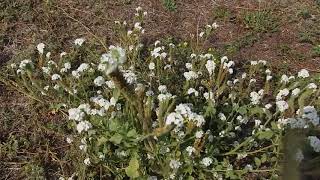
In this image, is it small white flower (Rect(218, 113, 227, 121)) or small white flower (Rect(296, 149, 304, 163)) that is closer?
small white flower (Rect(296, 149, 304, 163))

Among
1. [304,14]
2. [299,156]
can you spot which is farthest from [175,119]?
[304,14]

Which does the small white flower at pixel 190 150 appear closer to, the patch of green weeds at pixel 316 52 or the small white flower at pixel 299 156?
the small white flower at pixel 299 156

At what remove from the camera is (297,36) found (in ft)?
13.7

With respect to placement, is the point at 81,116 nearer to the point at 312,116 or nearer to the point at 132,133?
the point at 132,133

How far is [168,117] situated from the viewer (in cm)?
225

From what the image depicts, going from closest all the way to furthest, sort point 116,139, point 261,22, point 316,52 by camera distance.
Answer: point 116,139 → point 316,52 → point 261,22

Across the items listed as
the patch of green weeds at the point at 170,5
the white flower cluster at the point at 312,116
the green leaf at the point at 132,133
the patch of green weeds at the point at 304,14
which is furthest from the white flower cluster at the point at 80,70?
the patch of green weeds at the point at 304,14

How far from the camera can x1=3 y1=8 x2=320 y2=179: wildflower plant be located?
2500 millimetres

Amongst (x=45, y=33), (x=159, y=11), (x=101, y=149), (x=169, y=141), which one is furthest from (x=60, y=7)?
(x=169, y=141)

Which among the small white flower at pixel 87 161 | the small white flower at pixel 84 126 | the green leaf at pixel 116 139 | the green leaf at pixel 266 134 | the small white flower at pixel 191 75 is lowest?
the small white flower at pixel 87 161

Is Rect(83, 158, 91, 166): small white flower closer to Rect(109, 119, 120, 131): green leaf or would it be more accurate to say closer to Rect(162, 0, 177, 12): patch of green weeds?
Rect(109, 119, 120, 131): green leaf

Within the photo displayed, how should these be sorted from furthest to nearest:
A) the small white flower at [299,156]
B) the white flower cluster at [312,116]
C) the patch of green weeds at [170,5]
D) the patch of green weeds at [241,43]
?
the patch of green weeds at [170,5] < the patch of green weeds at [241,43] < the white flower cluster at [312,116] < the small white flower at [299,156]

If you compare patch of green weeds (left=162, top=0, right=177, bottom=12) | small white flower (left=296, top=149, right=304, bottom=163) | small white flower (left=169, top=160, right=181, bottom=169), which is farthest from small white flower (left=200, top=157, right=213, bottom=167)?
patch of green weeds (left=162, top=0, right=177, bottom=12)

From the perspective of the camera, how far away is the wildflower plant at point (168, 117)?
2.50m
